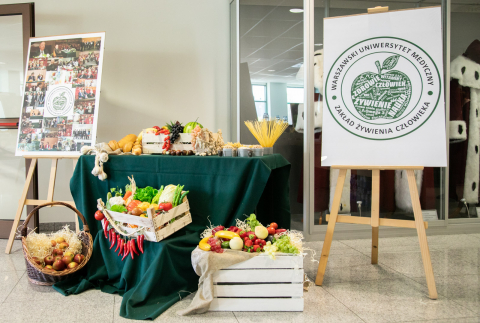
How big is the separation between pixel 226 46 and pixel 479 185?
289 cm

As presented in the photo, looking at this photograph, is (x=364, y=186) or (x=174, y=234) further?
(x=364, y=186)

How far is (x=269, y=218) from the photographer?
2.86 m

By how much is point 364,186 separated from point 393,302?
62.0 inches

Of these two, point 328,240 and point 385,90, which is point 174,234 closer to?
point 328,240

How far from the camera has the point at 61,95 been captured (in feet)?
10.2

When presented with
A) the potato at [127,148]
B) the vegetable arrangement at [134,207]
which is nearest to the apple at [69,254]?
the vegetable arrangement at [134,207]

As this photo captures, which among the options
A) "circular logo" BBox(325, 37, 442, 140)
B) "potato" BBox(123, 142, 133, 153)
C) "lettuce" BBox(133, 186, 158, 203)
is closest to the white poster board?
"circular logo" BBox(325, 37, 442, 140)

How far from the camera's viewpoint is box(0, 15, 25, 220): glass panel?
3.58 metres

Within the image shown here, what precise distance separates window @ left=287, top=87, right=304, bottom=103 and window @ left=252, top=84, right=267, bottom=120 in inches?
10.8

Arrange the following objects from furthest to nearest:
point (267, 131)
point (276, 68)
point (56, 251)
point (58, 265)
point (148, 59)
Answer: point (148, 59) → point (276, 68) → point (267, 131) → point (56, 251) → point (58, 265)

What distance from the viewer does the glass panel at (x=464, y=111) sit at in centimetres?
355

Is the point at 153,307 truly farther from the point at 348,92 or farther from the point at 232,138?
the point at 232,138

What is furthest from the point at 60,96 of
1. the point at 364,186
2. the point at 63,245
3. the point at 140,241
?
the point at 364,186

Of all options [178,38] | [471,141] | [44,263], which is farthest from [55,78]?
[471,141]
